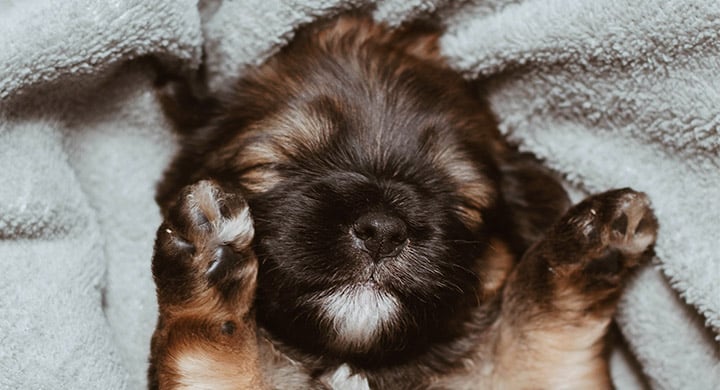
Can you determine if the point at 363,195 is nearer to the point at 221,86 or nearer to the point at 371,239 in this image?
the point at 371,239

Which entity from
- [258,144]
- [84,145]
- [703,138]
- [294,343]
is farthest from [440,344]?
[84,145]

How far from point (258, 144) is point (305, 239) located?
0.22 metres

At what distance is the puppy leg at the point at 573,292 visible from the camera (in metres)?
1.41

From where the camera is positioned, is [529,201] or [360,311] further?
[529,201]

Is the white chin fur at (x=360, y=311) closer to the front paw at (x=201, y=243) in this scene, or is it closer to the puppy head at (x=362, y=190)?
the puppy head at (x=362, y=190)

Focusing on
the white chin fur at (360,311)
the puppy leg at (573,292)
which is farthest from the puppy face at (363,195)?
the puppy leg at (573,292)

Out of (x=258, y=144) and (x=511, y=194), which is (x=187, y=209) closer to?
(x=258, y=144)

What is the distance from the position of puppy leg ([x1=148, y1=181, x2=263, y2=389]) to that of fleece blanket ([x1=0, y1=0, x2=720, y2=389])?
0.23 metres

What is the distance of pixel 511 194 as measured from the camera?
1.59m

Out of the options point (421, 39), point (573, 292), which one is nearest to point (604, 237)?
point (573, 292)

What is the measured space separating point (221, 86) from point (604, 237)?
0.83 metres

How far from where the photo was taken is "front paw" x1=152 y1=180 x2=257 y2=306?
3.97 ft

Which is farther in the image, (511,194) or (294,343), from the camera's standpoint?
(511,194)

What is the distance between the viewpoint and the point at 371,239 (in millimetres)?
1239
